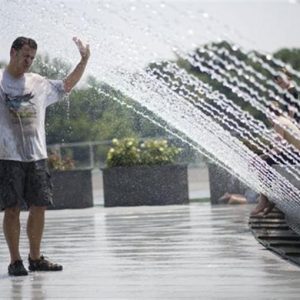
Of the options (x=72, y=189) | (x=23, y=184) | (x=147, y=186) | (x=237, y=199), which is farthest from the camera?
(x=72, y=189)

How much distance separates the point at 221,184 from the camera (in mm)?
18625

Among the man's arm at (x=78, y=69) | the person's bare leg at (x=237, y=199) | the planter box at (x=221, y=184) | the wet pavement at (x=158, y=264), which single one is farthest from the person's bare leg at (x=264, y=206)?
the planter box at (x=221, y=184)

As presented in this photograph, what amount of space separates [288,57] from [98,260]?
61.9 m

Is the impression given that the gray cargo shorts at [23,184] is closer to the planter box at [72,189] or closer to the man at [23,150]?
the man at [23,150]

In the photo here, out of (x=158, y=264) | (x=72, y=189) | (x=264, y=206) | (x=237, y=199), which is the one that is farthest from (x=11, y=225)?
(x=72, y=189)

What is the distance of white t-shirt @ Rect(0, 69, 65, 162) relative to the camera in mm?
8523

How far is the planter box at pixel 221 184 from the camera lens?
60.8 ft

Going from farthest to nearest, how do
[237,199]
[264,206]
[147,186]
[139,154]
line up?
1. [139,154]
2. [147,186]
3. [237,199]
4. [264,206]

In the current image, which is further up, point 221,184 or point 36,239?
point 36,239

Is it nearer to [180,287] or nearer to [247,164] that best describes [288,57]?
[247,164]

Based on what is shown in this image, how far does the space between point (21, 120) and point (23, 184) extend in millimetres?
444

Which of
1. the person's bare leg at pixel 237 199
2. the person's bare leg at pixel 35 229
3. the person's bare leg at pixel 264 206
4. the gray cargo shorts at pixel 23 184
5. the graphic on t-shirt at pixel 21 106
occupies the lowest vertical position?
the person's bare leg at pixel 237 199

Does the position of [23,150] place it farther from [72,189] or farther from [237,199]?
[72,189]

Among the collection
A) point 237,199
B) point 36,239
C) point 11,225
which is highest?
point 11,225
